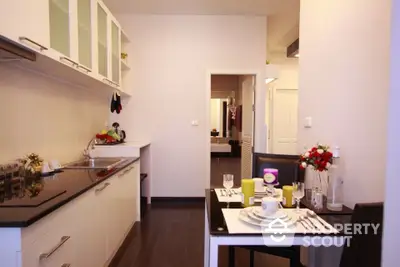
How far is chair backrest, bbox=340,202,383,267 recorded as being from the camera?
1061 mm

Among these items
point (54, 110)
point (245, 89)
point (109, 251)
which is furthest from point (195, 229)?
point (245, 89)

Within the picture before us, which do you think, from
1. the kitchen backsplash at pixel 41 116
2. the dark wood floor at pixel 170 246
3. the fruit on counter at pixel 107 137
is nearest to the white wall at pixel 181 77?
the fruit on counter at pixel 107 137

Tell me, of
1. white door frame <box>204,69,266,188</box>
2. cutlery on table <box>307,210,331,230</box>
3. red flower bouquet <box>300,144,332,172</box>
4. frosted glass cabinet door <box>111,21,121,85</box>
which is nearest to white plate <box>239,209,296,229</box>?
cutlery on table <box>307,210,331,230</box>

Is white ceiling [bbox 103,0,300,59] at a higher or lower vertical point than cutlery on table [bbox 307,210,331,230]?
higher

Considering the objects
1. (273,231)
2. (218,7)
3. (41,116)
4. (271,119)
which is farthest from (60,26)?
(271,119)

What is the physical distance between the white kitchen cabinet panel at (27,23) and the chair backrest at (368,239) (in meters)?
1.85

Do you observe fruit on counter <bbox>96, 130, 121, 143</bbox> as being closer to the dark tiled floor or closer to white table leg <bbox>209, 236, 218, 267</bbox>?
white table leg <bbox>209, 236, 218, 267</bbox>

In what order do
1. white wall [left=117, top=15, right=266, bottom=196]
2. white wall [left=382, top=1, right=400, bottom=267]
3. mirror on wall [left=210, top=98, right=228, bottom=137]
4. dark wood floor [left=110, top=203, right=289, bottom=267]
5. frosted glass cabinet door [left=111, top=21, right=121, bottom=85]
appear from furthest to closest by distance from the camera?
1. mirror on wall [left=210, top=98, right=228, bottom=137]
2. white wall [left=117, top=15, right=266, bottom=196]
3. frosted glass cabinet door [left=111, top=21, right=121, bottom=85]
4. dark wood floor [left=110, top=203, right=289, bottom=267]
5. white wall [left=382, top=1, right=400, bottom=267]

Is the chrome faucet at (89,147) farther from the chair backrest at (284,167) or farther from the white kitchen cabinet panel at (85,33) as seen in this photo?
the chair backrest at (284,167)

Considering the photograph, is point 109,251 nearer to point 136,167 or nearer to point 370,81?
point 136,167

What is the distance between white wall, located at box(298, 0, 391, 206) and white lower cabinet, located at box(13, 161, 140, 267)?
1759 mm

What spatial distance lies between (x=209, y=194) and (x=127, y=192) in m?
1.32

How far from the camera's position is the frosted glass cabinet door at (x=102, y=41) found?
2.81 metres

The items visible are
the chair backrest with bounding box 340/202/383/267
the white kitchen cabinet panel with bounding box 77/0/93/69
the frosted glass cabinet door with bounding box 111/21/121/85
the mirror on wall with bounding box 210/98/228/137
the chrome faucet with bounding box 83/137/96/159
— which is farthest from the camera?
the mirror on wall with bounding box 210/98/228/137
